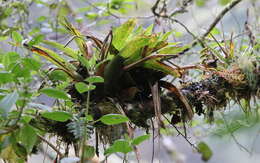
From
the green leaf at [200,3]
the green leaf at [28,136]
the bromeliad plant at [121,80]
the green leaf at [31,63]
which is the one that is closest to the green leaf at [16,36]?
the bromeliad plant at [121,80]

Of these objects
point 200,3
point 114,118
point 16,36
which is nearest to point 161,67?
point 114,118

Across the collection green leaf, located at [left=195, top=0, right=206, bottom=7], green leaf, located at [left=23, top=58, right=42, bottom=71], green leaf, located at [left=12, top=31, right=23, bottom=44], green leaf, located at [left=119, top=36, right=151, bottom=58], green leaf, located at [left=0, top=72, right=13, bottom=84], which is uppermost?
green leaf, located at [left=195, top=0, right=206, bottom=7]

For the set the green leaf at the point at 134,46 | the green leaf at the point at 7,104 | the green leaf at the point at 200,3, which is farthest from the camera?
the green leaf at the point at 200,3

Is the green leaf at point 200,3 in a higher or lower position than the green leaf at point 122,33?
higher

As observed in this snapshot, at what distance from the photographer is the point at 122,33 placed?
2.65 ft

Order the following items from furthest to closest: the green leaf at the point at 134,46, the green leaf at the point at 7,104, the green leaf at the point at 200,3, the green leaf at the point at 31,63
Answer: the green leaf at the point at 200,3
the green leaf at the point at 134,46
the green leaf at the point at 31,63
the green leaf at the point at 7,104

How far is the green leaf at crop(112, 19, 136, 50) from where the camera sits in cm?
80

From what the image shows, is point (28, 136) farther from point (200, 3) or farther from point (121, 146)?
point (200, 3)

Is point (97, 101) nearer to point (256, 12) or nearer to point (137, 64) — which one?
point (137, 64)

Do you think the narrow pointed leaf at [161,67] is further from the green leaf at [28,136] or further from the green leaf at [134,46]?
the green leaf at [28,136]

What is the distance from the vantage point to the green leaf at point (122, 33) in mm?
801

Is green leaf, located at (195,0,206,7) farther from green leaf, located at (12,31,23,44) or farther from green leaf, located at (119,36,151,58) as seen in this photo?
green leaf, located at (12,31,23,44)

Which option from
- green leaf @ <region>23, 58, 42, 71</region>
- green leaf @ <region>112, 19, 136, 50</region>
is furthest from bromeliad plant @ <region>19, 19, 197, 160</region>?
green leaf @ <region>23, 58, 42, 71</region>

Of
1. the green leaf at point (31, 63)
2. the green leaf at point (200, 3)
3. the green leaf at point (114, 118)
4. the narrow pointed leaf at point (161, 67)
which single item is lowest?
the green leaf at point (114, 118)
